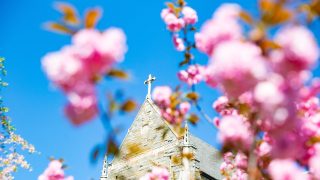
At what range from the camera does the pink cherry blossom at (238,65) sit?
5.56 feet

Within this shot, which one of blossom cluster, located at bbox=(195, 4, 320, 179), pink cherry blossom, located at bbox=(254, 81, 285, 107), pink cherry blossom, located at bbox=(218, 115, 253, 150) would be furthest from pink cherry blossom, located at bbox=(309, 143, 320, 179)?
pink cherry blossom, located at bbox=(254, 81, 285, 107)

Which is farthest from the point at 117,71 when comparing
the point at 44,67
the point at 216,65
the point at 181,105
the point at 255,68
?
the point at 181,105

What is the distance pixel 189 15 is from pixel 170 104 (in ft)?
2.95

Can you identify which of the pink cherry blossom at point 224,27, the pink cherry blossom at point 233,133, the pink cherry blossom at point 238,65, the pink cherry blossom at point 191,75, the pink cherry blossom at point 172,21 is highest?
the pink cherry blossom at point 172,21

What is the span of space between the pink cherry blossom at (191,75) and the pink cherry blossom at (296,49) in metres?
1.51

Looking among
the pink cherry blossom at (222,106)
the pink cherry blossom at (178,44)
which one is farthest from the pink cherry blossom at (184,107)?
A: the pink cherry blossom at (178,44)

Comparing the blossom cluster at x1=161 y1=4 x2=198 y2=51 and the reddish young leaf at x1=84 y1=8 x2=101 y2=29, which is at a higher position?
the blossom cluster at x1=161 y1=4 x2=198 y2=51

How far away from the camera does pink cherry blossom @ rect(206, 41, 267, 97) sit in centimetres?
170

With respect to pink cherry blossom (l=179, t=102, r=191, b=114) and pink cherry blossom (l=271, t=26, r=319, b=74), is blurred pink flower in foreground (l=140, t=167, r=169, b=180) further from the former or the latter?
pink cherry blossom (l=271, t=26, r=319, b=74)

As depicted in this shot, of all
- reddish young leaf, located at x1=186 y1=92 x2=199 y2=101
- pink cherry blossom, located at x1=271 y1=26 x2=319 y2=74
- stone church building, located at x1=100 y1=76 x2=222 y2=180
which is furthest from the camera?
stone church building, located at x1=100 y1=76 x2=222 y2=180

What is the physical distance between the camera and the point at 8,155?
45.0 feet

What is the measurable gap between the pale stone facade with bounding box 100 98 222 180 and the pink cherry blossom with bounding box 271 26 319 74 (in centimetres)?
964

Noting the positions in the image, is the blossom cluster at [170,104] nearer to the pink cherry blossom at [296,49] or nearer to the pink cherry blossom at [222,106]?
the pink cherry blossom at [222,106]

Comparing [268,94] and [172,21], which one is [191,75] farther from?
[268,94]
